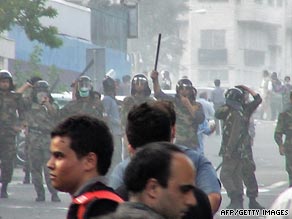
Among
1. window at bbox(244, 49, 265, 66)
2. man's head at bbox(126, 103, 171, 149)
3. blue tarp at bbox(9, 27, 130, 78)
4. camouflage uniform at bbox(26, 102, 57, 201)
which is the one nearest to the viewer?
man's head at bbox(126, 103, 171, 149)

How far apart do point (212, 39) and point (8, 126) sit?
232 feet

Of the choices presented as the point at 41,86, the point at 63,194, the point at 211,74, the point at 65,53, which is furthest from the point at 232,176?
the point at 211,74

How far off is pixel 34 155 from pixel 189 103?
221cm

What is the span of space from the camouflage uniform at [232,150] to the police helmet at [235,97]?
6 cm

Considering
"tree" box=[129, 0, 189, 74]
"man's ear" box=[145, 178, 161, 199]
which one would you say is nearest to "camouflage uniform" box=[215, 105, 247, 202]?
"man's ear" box=[145, 178, 161, 199]

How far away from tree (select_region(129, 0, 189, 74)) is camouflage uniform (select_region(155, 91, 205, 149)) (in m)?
47.4

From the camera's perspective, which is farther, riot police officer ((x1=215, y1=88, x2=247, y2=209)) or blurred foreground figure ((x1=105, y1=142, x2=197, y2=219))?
riot police officer ((x1=215, y1=88, x2=247, y2=209))

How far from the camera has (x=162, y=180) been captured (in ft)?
13.4

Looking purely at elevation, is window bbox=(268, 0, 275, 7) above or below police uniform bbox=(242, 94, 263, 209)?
above

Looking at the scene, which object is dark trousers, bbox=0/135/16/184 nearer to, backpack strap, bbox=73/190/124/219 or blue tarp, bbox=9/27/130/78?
backpack strap, bbox=73/190/124/219

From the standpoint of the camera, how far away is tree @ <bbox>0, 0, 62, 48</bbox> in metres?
22.6

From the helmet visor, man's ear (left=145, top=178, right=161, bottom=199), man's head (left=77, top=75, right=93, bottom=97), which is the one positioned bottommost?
man's head (left=77, top=75, right=93, bottom=97)

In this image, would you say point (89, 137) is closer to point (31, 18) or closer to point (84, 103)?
point (84, 103)

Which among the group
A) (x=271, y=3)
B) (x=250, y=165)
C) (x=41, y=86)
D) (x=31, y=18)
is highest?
(x=271, y=3)
